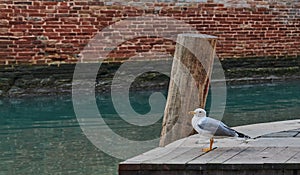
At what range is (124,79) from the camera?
36.8 feet

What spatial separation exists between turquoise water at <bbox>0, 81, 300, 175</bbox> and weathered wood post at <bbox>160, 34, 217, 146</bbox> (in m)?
1.00

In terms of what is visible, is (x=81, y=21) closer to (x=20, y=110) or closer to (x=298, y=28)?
(x=20, y=110)

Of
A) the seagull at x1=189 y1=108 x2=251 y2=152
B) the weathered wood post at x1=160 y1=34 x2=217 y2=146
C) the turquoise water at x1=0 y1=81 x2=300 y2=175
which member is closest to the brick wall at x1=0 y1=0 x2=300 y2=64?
the turquoise water at x1=0 y1=81 x2=300 y2=175

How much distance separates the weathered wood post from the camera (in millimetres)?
5238

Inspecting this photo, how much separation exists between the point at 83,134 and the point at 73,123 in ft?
2.53

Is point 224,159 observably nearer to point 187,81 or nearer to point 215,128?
point 215,128

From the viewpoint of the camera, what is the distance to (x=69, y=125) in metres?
8.48

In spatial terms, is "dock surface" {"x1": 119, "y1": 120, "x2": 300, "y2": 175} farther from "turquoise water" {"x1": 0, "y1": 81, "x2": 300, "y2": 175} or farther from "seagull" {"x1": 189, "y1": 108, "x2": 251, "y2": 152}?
"turquoise water" {"x1": 0, "y1": 81, "x2": 300, "y2": 175}

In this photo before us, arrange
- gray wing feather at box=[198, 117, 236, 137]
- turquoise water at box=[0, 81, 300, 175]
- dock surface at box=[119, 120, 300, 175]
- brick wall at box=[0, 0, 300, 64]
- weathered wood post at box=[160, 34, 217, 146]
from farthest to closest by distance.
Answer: brick wall at box=[0, 0, 300, 64]
turquoise water at box=[0, 81, 300, 175]
weathered wood post at box=[160, 34, 217, 146]
gray wing feather at box=[198, 117, 236, 137]
dock surface at box=[119, 120, 300, 175]

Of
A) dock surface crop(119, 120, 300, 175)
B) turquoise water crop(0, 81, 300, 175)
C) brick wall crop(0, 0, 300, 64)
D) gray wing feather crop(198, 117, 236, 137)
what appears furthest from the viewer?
brick wall crop(0, 0, 300, 64)

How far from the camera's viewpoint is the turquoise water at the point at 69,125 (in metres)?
6.43

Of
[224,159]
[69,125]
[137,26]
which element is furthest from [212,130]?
[137,26]

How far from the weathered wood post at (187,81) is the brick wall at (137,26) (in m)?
5.50

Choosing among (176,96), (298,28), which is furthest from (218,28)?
(176,96)
